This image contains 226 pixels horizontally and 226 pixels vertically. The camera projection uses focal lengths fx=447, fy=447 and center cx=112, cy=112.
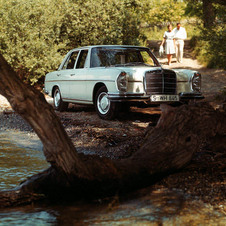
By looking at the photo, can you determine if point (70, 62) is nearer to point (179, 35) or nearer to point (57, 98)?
point (57, 98)

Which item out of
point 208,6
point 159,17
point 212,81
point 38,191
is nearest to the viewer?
point 38,191

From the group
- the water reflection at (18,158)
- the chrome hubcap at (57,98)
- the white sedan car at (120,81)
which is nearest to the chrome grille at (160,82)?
the white sedan car at (120,81)

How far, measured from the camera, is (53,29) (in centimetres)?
1934

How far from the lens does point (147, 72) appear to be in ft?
32.1

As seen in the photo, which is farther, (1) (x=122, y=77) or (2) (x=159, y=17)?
(2) (x=159, y=17)

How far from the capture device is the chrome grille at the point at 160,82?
980 centimetres

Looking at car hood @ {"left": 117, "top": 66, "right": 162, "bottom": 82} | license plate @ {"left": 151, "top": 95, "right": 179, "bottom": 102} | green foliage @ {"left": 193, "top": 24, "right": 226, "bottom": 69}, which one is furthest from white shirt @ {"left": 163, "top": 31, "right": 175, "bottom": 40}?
car hood @ {"left": 117, "top": 66, "right": 162, "bottom": 82}

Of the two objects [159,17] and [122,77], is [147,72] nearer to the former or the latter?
[122,77]

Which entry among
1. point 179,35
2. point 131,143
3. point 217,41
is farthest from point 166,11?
point 131,143

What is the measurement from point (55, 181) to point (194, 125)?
6.59ft

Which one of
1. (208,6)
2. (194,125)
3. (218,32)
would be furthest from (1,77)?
(208,6)

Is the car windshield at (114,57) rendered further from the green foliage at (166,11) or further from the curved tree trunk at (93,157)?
the green foliage at (166,11)

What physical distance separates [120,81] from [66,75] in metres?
2.77

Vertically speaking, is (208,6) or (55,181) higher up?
(208,6)
